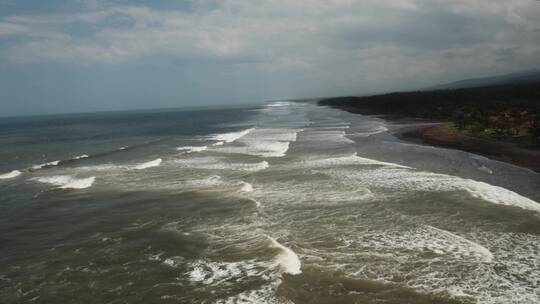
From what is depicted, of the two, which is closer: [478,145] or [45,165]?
[478,145]

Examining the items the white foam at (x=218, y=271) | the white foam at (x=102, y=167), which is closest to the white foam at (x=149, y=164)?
Answer: the white foam at (x=102, y=167)

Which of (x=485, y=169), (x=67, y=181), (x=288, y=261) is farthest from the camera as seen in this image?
(x=67, y=181)

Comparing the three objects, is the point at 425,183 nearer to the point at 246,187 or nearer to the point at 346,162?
the point at 346,162

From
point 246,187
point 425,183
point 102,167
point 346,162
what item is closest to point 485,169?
point 425,183

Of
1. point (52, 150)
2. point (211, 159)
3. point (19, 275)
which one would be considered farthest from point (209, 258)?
point (52, 150)

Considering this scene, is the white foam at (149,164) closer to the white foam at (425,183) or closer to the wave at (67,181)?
the wave at (67,181)

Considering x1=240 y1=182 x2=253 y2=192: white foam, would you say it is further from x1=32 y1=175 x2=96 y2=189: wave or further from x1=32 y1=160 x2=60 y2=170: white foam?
x1=32 y1=160 x2=60 y2=170: white foam
